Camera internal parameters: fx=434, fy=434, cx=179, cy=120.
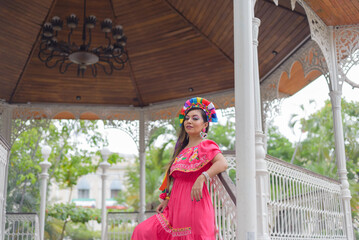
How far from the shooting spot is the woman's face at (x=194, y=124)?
11.0 feet

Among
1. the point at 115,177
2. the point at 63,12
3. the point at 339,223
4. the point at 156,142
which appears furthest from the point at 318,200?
the point at 115,177

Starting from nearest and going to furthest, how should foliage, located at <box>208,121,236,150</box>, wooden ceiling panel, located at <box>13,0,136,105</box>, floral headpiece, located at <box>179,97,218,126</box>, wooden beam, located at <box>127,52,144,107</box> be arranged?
1. floral headpiece, located at <box>179,97,218,126</box>
2. wooden ceiling panel, located at <box>13,0,136,105</box>
3. wooden beam, located at <box>127,52,144,107</box>
4. foliage, located at <box>208,121,236,150</box>

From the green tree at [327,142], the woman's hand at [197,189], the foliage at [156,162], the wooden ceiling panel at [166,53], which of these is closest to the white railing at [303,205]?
the woman's hand at [197,189]

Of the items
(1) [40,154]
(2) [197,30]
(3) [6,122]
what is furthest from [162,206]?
(1) [40,154]

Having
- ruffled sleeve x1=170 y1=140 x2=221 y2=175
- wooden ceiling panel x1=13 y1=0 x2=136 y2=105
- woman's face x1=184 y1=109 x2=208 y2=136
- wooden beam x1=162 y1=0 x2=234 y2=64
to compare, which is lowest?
ruffled sleeve x1=170 y1=140 x2=221 y2=175

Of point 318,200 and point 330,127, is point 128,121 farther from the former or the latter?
point 330,127

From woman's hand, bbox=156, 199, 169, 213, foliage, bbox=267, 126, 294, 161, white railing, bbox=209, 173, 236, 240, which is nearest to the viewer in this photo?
woman's hand, bbox=156, 199, 169, 213

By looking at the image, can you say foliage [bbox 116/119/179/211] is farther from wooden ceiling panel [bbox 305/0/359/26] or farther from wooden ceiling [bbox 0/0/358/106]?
wooden ceiling panel [bbox 305/0/359/26]

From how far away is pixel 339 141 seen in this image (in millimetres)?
6871

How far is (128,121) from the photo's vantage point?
36.2 feet

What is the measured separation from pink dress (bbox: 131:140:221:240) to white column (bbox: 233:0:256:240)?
0.64ft

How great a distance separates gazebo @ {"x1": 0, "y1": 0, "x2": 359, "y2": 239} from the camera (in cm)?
678

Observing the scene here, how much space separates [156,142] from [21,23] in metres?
17.3

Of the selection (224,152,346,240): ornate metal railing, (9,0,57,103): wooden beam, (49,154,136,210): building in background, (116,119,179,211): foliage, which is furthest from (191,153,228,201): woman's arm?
(49,154,136,210): building in background
